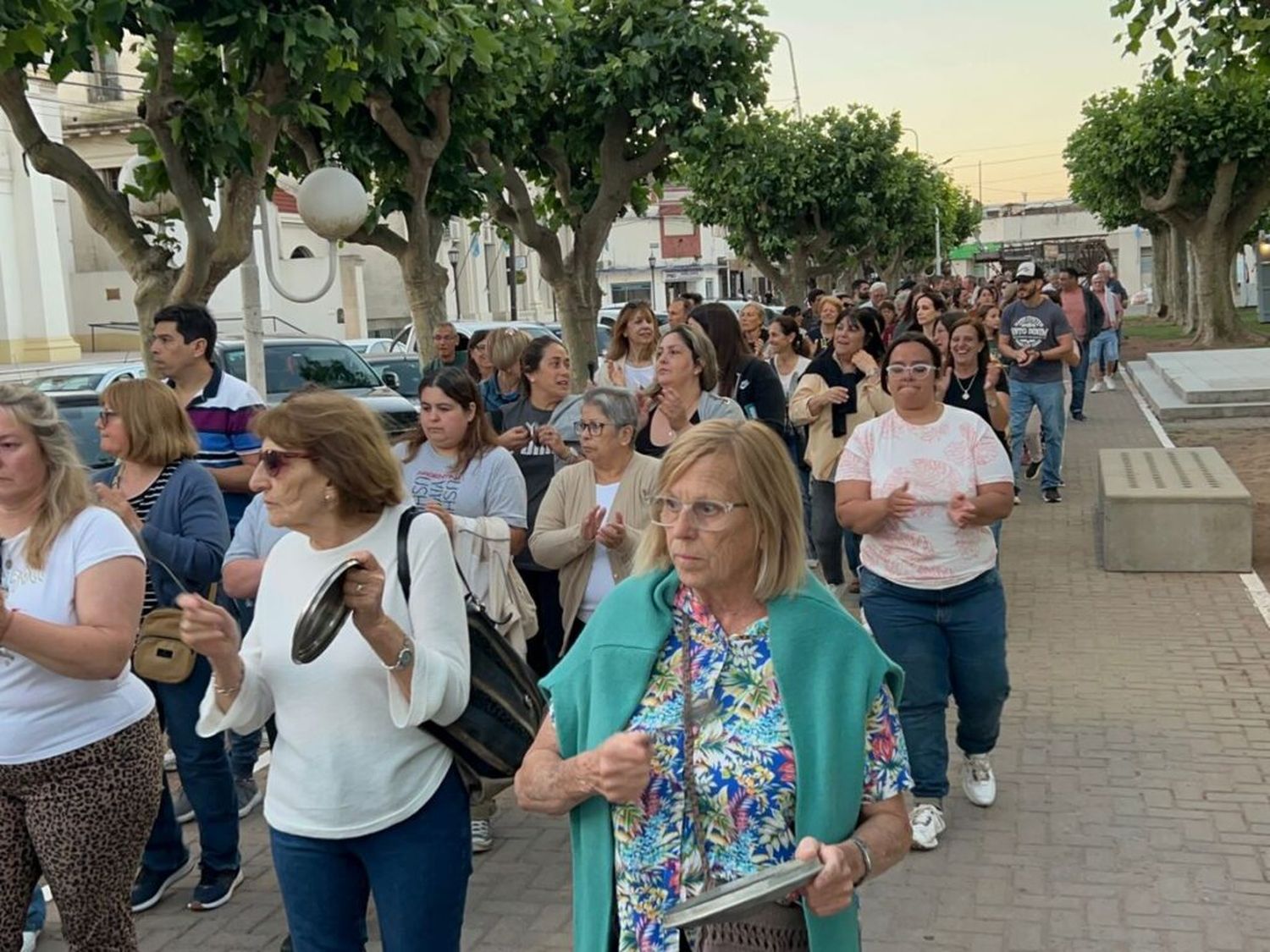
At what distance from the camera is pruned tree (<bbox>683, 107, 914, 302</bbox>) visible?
39.8 metres

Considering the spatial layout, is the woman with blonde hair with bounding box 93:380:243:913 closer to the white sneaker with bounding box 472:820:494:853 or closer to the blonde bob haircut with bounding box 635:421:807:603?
the white sneaker with bounding box 472:820:494:853

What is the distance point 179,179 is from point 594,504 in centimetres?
390

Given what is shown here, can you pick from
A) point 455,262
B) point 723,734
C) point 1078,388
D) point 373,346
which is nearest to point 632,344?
point 723,734

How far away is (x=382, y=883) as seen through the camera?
3.17 m

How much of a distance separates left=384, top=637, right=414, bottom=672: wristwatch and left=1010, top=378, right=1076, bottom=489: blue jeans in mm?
10293

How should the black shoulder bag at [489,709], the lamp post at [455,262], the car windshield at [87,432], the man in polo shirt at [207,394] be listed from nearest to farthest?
the black shoulder bag at [489,709] < the man in polo shirt at [207,394] < the car windshield at [87,432] < the lamp post at [455,262]

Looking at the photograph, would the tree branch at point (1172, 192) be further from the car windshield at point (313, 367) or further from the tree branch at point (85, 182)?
the tree branch at point (85, 182)

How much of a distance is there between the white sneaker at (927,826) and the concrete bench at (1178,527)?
16.6 feet

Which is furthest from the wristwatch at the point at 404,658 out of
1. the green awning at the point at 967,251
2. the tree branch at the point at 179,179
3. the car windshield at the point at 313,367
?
the green awning at the point at 967,251

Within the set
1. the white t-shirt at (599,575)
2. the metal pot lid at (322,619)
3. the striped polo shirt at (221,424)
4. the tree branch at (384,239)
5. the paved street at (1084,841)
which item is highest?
the tree branch at (384,239)

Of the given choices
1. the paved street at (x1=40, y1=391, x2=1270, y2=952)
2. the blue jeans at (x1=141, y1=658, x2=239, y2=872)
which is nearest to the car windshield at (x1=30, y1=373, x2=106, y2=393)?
the paved street at (x1=40, y1=391, x2=1270, y2=952)

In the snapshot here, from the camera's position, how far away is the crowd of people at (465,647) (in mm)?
2549

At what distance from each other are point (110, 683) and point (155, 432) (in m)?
1.40

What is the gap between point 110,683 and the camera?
12.2 feet
